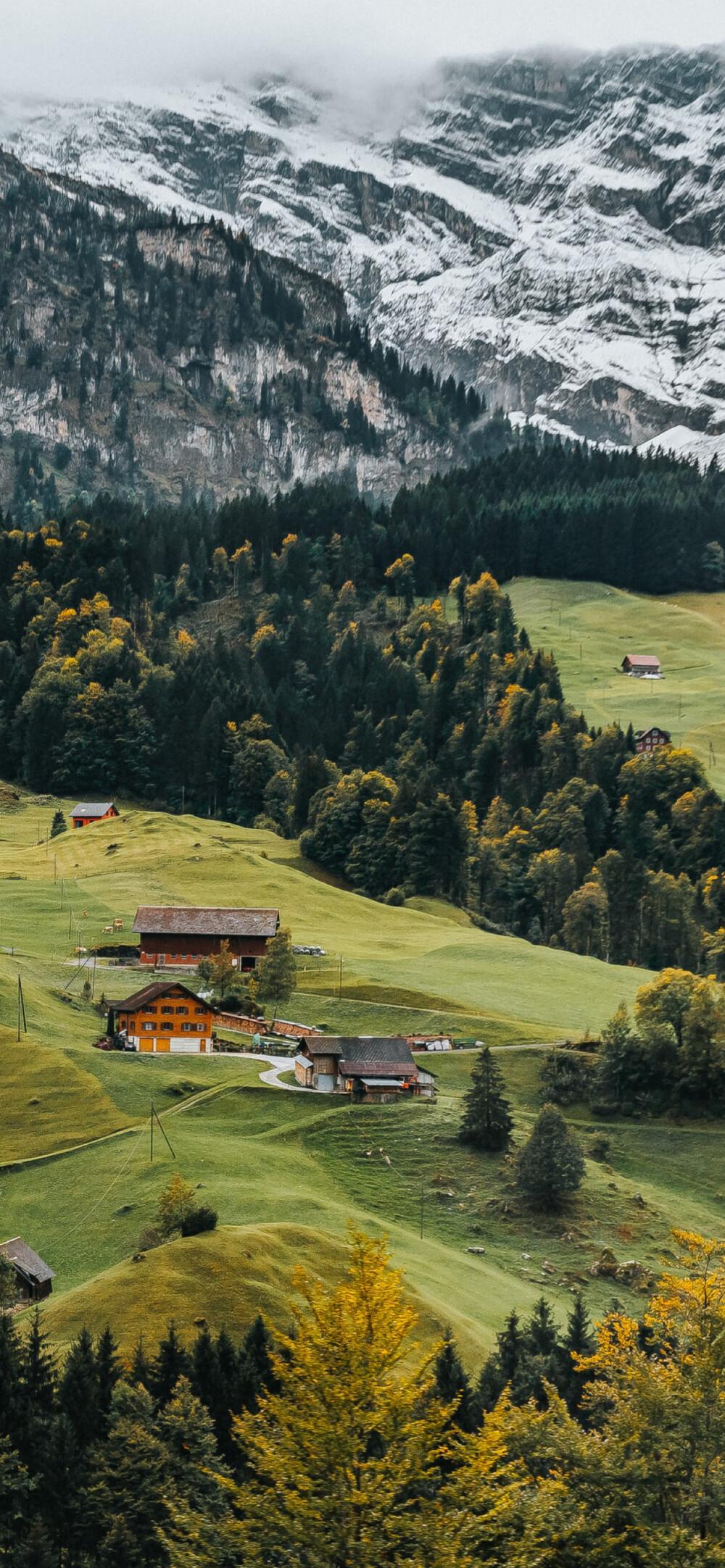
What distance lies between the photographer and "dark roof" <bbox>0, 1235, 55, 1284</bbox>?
236 ft

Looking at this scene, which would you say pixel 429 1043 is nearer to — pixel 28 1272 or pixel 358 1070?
pixel 358 1070

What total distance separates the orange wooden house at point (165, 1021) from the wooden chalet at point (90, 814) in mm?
76511

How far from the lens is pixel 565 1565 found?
134 feet

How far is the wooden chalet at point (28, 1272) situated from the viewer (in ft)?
235

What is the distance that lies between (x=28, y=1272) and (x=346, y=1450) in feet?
120

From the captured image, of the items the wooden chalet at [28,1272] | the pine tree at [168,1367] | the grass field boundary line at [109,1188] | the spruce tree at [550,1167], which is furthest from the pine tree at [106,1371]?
the spruce tree at [550,1167]

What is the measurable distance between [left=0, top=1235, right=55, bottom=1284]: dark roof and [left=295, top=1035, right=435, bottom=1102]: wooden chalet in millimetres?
32400

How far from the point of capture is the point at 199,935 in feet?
446

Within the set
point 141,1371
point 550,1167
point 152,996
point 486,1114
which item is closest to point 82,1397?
point 141,1371

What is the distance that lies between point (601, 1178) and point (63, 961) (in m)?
50.0

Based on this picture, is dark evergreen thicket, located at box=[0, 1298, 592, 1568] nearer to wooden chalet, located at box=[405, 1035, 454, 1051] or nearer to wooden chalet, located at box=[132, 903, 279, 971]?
wooden chalet, located at box=[405, 1035, 454, 1051]

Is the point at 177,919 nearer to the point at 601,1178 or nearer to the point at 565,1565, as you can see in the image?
the point at 601,1178

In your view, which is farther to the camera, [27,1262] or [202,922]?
[202,922]

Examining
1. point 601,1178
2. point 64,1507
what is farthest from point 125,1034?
point 64,1507
